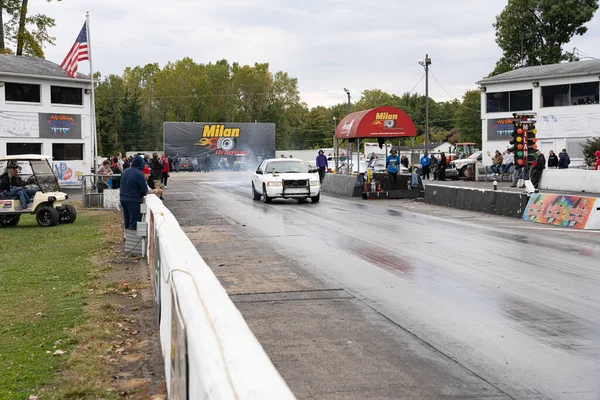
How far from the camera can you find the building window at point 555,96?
48594mm

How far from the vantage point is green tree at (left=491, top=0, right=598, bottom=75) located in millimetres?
72688

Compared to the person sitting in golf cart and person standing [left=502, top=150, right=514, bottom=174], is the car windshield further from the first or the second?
person standing [left=502, top=150, right=514, bottom=174]

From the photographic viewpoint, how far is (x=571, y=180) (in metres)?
33.3

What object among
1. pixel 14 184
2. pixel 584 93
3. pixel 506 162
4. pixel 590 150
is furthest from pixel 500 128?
pixel 14 184

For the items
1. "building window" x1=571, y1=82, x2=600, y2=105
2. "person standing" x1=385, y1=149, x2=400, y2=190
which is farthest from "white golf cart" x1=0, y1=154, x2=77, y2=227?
"building window" x1=571, y1=82, x2=600, y2=105

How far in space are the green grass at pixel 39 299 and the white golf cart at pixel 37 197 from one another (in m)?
1.34

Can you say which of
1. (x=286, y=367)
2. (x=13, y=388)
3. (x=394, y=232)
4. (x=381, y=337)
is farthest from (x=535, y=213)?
(x=13, y=388)

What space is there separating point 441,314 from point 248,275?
3.70 metres

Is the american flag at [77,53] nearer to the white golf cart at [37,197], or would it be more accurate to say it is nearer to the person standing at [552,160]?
the white golf cart at [37,197]

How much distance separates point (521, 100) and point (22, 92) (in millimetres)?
32582

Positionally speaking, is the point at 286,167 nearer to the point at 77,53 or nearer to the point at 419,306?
the point at 77,53

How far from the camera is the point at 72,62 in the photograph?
102 feet

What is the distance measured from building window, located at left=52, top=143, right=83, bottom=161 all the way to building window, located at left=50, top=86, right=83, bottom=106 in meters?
2.71

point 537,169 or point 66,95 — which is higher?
point 66,95
